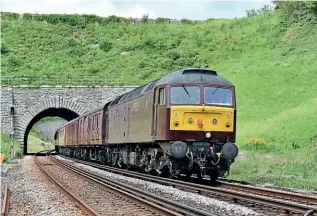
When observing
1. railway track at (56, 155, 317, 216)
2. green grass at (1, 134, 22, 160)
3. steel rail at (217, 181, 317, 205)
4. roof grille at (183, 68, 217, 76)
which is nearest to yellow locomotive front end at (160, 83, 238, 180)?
roof grille at (183, 68, 217, 76)

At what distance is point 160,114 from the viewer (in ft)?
54.1

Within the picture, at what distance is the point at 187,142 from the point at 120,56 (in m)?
41.7

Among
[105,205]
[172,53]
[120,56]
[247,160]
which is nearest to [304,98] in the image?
[247,160]

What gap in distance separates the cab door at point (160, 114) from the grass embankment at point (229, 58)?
8.33 m

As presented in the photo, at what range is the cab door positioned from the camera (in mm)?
16109

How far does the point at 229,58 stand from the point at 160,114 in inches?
1517

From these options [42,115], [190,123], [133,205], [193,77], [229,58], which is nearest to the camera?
[133,205]

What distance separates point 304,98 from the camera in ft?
124

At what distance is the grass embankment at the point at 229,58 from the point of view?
31.9 m

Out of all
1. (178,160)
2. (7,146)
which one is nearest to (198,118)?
(178,160)

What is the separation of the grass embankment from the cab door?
833 cm

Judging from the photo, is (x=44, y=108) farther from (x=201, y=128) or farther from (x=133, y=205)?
(x=133, y=205)

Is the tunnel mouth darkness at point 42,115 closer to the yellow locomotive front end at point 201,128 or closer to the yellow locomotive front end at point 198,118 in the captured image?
the yellow locomotive front end at point 201,128

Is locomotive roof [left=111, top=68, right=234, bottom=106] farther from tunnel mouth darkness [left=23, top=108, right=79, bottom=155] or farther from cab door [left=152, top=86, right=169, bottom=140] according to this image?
tunnel mouth darkness [left=23, top=108, right=79, bottom=155]
